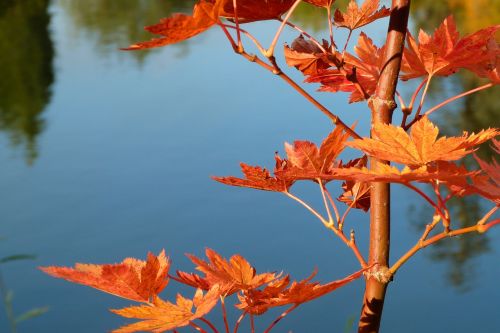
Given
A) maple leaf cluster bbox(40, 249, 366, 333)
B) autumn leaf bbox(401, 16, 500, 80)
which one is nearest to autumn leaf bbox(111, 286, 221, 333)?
maple leaf cluster bbox(40, 249, 366, 333)

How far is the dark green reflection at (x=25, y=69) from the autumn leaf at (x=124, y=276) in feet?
13.9

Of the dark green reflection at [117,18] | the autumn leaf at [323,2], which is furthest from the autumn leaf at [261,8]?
the dark green reflection at [117,18]

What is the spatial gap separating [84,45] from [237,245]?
4859 mm

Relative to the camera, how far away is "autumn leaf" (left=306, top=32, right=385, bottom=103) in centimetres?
55

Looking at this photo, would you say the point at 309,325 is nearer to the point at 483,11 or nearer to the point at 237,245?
the point at 237,245

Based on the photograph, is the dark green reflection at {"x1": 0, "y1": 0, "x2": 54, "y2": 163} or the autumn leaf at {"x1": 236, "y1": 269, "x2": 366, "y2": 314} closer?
the autumn leaf at {"x1": 236, "y1": 269, "x2": 366, "y2": 314}

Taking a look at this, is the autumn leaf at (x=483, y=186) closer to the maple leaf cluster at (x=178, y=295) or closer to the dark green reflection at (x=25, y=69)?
the maple leaf cluster at (x=178, y=295)

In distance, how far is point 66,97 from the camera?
5.64 m

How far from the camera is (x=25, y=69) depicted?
7105mm

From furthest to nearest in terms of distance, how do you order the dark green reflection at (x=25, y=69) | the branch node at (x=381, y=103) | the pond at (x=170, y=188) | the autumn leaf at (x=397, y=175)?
the dark green reflection at (x=25, y=69)
the pond at (x=170, y=188)
the branch node at (x=381, y=103)
the autumn leaf at (x=397, y=175)

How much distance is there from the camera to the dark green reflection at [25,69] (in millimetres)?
5109

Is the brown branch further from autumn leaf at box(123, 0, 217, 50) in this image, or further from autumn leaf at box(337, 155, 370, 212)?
autumn leaf at box(123, 0, 217, 50)

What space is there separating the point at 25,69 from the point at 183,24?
7095 mm

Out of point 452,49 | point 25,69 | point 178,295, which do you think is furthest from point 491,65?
point 25,69
